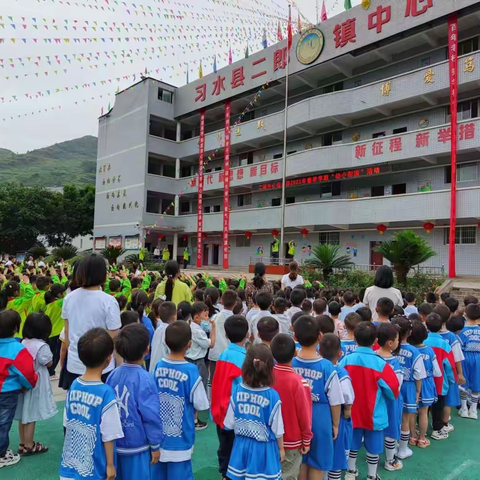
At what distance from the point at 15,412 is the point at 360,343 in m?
2.84

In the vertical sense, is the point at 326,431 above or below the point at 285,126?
below

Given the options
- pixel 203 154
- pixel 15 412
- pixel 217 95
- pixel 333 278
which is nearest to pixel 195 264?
pixel 203 154

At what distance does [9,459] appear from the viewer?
3.14m

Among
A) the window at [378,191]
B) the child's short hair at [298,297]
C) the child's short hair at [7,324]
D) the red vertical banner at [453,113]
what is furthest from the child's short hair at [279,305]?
the window at [378,191]

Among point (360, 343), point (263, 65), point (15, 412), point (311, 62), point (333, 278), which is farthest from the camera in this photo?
point (263, 65)

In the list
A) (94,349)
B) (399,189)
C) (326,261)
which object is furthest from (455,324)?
(399,189)

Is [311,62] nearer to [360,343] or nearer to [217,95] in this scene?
[217,95]

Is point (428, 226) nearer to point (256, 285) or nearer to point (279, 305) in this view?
point (256, 285)

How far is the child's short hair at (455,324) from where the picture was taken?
14.4ft

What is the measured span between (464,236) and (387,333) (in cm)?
1573

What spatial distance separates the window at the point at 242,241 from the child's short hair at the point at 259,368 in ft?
75.0

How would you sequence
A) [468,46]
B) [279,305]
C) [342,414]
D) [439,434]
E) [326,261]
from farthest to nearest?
[468,46] < [326,261] < [279,305] < [439,434] < [342,414]

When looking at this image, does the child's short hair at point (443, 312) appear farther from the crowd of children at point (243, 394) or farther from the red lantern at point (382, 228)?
the red lantern at point (382, 228)

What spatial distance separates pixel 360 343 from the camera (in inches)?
118
